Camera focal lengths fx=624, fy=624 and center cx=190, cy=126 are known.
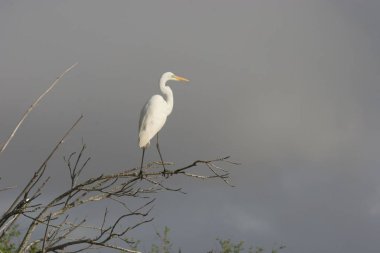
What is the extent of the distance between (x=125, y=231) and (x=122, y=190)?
1.95 feet

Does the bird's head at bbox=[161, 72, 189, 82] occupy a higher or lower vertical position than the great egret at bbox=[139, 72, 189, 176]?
higher

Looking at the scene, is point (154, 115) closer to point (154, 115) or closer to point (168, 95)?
point (154, 115)

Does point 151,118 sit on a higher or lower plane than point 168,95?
lower

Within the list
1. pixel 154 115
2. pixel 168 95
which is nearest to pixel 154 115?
pixel 154 115

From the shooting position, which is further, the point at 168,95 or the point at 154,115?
the point at 168,95

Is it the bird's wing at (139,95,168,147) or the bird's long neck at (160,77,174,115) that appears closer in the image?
the bird's wing at (139,95,168,147)

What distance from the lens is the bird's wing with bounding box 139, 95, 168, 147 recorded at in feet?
39.4

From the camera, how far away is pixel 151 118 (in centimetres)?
1223

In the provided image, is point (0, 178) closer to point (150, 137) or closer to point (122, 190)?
point (122, 190)

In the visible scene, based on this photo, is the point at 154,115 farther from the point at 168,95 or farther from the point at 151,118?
the point at 168,95

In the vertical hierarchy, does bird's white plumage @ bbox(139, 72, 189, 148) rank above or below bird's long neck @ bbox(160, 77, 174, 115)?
below

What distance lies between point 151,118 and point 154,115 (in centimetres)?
9

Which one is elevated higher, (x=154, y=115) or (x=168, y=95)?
(x=168, y=95)

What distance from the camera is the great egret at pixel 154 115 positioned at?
39.3 feet
